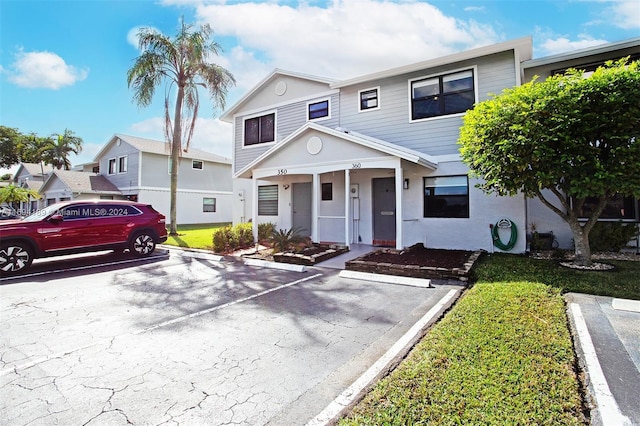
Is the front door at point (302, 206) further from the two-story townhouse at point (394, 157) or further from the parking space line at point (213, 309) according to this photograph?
the parking space line at point (213, 309)

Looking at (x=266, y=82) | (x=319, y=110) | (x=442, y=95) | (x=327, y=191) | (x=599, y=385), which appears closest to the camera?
(x=599, y=385)

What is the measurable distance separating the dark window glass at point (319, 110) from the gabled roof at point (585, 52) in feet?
21.9

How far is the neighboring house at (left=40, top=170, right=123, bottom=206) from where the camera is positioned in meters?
23.1

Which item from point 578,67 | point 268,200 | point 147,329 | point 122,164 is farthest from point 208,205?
point 578,67

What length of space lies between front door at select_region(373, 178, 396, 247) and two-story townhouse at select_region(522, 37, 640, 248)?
408 cm

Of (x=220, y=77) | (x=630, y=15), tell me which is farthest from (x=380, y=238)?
(x=220, y=77)

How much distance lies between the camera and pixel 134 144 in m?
23.4

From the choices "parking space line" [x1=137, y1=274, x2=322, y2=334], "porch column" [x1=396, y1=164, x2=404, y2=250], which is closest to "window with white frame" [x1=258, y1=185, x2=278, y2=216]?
"porch column" [x1=396, y1=164, x2=404, y2=250]

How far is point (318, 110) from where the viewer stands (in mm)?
12812

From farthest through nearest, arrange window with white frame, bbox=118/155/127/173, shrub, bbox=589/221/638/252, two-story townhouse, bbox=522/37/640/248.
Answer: window with white frame, bbox=118/155/127/173
two-story townhouse, bbox=522/37/640/248
shrub, bbox=589/221/638/252

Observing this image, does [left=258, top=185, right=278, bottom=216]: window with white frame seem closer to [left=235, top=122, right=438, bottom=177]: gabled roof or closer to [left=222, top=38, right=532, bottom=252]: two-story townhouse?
[left=222, top=38, right=532, bottom=252]: two-story townhouse

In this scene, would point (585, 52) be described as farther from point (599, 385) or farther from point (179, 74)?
point (179, 74)

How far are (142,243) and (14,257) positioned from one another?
3098 millimetres

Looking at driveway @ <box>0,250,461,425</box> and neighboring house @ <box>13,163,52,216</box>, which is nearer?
driveway @ <box>0,250,461,425</box>
